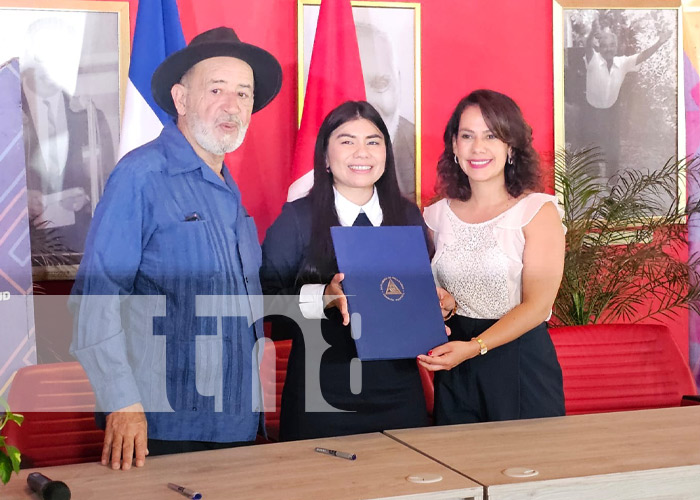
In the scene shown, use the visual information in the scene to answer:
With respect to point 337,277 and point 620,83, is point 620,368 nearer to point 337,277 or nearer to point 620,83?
point 620,83

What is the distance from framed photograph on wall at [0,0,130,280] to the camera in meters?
3.35

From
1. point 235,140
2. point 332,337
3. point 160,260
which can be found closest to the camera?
point 160,260

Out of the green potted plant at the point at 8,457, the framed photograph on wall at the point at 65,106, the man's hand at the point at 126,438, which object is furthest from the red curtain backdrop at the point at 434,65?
the green potted plant at the point at 8,457

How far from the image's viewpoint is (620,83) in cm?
412

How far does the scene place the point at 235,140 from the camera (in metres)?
2.91

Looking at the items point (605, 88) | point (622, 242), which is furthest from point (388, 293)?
point (605, 88)

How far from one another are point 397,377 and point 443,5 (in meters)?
1.95

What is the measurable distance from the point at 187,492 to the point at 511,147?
1812mm

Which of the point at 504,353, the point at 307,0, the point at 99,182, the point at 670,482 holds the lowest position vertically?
the point at 670,482

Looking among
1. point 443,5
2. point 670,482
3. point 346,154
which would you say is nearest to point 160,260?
point 346,154

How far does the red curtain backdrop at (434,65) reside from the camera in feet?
Result: 11.8

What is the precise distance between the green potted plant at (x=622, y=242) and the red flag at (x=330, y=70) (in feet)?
3.57

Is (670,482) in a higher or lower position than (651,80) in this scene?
lower

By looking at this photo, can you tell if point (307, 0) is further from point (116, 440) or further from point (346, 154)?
point (116, 440)
